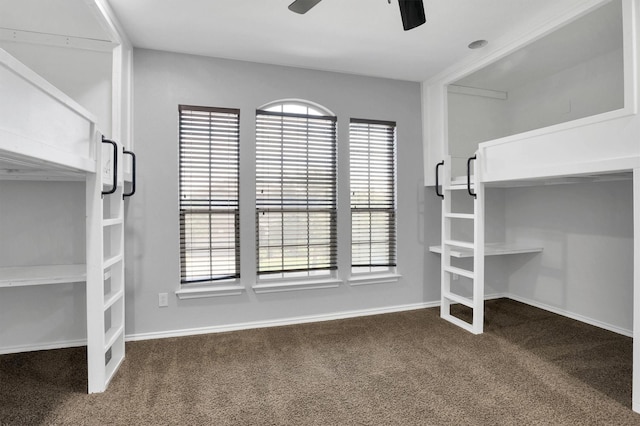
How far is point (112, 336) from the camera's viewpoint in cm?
234

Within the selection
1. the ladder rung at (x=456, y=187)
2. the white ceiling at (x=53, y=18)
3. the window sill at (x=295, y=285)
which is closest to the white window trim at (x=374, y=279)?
the window sill at (x=295, y=285)

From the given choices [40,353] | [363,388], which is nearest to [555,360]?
[363,388]

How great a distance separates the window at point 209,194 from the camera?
124 inches

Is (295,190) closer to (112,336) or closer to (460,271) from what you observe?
(460,271)

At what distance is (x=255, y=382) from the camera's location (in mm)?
2285

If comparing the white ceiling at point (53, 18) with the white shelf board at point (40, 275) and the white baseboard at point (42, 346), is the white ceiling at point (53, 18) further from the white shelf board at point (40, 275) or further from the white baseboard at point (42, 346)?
the white baseboard at point (42, 346)

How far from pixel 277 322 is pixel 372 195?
166 cm

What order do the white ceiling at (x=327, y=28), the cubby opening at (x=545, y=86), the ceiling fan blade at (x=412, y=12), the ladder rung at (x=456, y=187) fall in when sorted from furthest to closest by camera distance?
the ladder rung at (x=456, y=187), the cubby opening at (x=545, y=86), the white ceiling at (x=327, y=28), the ceiling fan blade at (x=412, y=12)

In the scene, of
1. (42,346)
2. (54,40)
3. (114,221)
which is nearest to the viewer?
(114,221)

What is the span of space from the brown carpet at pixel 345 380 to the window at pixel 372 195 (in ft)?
2.68

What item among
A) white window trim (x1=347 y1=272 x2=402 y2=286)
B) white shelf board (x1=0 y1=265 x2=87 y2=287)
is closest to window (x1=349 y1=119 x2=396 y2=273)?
white window trim (x1=347 y1=272 x2=402 y2=286)

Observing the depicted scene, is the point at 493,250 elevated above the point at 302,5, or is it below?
below

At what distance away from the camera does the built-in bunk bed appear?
6.57 ft

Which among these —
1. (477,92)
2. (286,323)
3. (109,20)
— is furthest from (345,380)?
(477,92)
